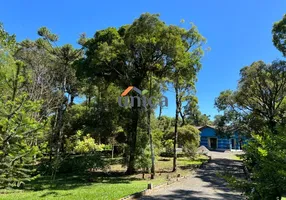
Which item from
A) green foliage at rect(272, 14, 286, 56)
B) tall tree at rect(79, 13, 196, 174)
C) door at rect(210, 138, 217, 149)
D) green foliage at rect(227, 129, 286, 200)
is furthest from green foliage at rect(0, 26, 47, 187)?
door at rect(210, 138, 217, 149)

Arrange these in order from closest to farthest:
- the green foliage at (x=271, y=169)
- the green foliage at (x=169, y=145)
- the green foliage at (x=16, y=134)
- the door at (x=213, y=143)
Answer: the green foliage at (x=271, y=169) < the green foliage at (x=16, y=134) < the green foliage at (x=169, y=145) < the door at (x=213, y=143)

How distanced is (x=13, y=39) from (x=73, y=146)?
951 centimetres

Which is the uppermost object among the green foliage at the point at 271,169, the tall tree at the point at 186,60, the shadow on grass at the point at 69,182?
A: the tall tree at the point at 186,60

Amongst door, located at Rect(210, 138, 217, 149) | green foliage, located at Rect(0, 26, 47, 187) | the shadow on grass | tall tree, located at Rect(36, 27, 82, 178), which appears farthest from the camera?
door, located at Rect(210, 138, 217, 149)

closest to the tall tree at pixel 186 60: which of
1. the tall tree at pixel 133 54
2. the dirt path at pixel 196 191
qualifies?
the tall tree at pixel 133 54

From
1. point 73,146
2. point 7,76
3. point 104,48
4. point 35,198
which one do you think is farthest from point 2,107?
point 73,146

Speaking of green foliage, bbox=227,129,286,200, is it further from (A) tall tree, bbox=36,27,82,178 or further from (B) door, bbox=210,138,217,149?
(B) door, bbox=210,138,217,149

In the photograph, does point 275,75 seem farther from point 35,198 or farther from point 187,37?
point 35,198

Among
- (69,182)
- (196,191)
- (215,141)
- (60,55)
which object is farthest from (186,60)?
(215,141)

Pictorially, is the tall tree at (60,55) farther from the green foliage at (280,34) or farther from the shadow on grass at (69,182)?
the green foliage at (280,34)

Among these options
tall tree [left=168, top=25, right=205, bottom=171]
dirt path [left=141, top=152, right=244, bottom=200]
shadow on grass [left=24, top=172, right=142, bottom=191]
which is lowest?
shadow on grass [left=24, top=172, right=142, bottom=191]

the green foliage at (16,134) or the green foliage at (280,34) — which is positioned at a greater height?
the green foliage at (280,34)

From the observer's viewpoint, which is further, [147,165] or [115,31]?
[115,31]

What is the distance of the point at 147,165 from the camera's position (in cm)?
1504
